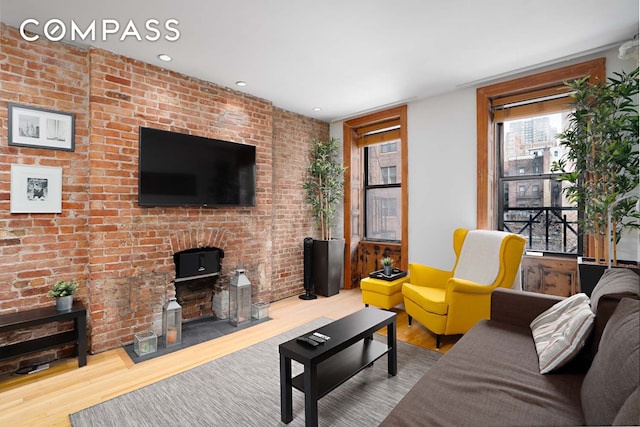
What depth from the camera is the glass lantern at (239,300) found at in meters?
3.54

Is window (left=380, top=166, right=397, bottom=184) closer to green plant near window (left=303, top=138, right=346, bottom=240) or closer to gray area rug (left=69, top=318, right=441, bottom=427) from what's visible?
green plant near window (left=303, top=138, right=346, bottom=240)

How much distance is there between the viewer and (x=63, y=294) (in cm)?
255

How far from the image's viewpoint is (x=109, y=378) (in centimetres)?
243

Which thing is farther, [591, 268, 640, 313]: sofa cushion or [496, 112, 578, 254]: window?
[496, 112, 578, 254]: window

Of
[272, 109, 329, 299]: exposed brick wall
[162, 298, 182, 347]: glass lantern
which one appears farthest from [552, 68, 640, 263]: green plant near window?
[162, 298, 182, 347]: glass lantern

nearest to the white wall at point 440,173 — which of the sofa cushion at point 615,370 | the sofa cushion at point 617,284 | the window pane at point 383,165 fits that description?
the window pane at point 383,165

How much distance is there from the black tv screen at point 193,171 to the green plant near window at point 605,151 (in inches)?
131

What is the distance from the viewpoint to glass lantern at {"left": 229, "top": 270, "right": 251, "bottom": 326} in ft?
11.6

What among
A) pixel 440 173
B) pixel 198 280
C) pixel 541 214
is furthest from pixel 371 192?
pixel 198 280

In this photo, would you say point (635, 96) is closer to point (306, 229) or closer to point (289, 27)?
point (289, 27)

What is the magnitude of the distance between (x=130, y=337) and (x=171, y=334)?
41 cm

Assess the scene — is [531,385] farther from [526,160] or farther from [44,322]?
[44,322]

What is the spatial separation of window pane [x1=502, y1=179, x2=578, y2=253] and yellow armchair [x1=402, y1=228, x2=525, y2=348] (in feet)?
2.05

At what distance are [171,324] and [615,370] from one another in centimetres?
315
